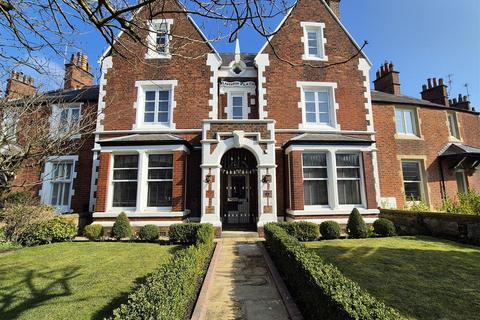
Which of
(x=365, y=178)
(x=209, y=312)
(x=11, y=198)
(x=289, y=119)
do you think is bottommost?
(x=209, y=312)

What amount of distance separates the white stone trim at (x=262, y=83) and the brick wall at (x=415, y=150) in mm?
6995

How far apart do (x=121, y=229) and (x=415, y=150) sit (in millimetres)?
16064

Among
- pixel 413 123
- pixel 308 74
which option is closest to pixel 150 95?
pixel 308 74

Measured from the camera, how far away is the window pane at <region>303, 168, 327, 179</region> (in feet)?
38.1

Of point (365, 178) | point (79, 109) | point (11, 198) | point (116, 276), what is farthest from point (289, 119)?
point (11, 198)

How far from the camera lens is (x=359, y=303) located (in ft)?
9.59

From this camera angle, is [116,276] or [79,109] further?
[79,109]

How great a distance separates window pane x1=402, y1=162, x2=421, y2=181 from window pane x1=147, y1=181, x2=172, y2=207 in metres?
13.2

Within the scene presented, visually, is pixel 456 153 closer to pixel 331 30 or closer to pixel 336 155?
pixel 336 155

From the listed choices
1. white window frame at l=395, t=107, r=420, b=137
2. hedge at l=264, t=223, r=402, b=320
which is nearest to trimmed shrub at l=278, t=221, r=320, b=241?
hedge at l=264, t=223, r=402, b=320

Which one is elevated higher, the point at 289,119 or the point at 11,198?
the point at 289,119

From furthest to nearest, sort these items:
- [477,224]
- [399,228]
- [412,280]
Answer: [399,228]
[477,224]
[412,280]

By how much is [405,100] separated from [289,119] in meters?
8.26

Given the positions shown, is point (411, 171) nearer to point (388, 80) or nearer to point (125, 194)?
point (388, 80)
